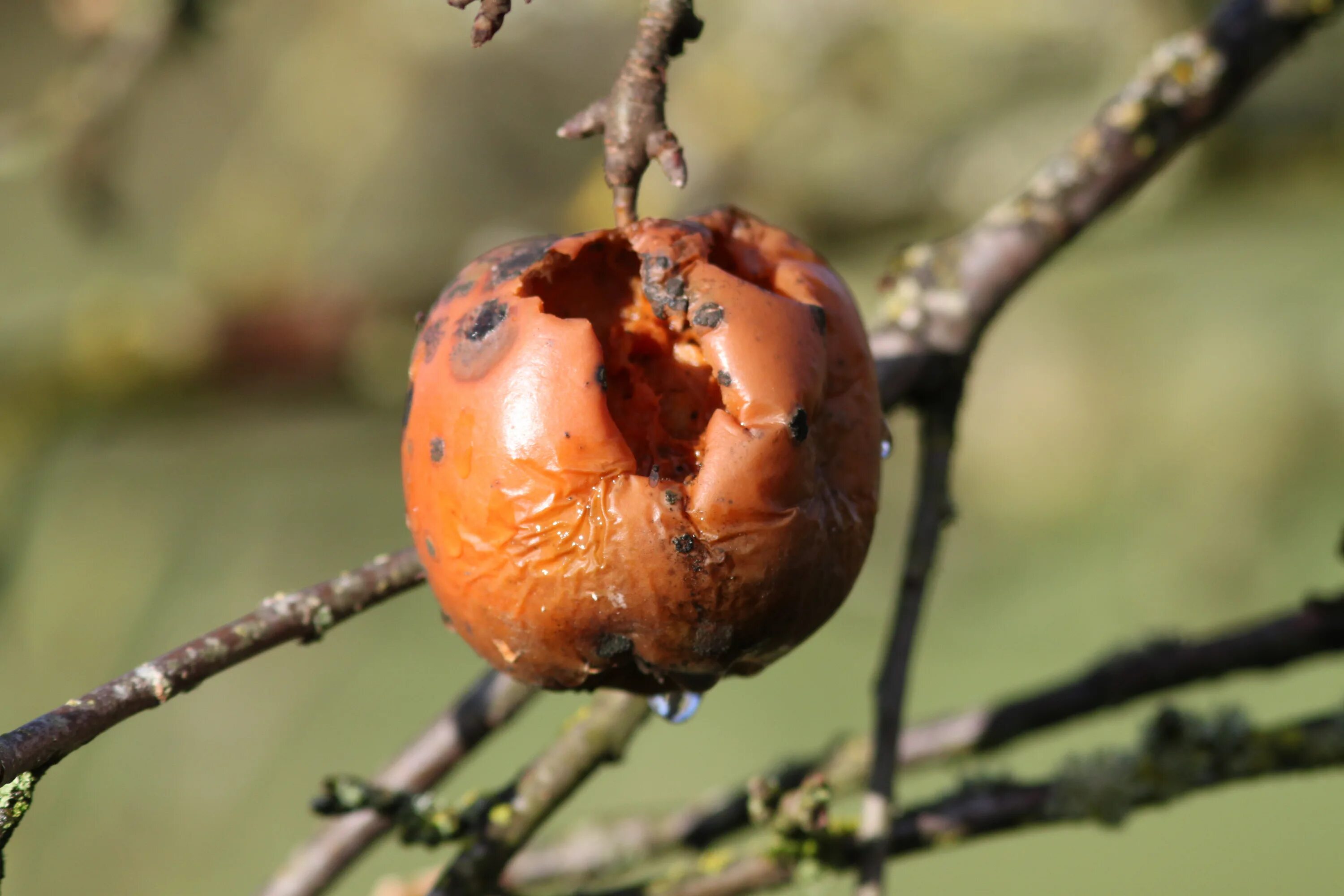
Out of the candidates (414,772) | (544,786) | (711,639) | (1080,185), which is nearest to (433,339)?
(711,639)

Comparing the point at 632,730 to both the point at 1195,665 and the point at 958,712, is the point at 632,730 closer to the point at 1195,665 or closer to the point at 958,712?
the point at 958,712

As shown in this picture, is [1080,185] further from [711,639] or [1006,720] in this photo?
[711,639]

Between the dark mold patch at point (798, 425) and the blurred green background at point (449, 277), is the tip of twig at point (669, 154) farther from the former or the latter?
the blurred green background at point (449, 277)

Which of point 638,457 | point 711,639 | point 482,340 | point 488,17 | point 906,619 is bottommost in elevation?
point 906,619

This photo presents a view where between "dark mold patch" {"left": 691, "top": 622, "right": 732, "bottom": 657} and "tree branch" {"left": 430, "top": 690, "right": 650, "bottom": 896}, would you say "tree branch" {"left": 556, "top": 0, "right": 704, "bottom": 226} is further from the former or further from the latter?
"tree branch" {"left": 430, "top": 690, "right": 650, "bottom": 896}

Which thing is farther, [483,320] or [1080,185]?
[1080,185]

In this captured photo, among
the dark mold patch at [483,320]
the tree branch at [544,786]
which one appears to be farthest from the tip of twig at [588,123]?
the tree branch at [544,786]
